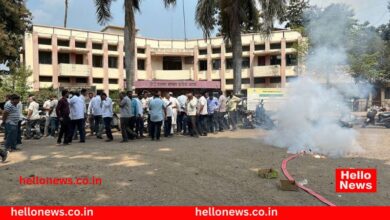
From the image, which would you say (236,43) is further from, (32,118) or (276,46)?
(276,46)

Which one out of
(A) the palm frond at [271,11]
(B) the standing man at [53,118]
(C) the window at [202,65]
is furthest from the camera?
(C) the window at [202,65]

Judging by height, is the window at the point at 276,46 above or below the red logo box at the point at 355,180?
above

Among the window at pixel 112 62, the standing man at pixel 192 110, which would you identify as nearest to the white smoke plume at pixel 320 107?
the standing man at pixel 192 110

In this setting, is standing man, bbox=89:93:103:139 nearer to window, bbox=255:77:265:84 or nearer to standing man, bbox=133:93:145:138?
standing man, bbox=133:93:145:138

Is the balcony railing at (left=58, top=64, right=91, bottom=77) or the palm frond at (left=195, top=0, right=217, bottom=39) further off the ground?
the palm frond at (left=195, top=0, right=217, bottom=39)

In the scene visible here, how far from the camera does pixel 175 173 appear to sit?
7148 mm

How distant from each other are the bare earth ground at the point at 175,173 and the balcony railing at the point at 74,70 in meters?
32.3

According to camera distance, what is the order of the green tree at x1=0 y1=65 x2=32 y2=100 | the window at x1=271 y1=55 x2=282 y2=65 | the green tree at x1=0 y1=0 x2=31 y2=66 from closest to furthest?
the green tree at x1=0 y1=0 x2=31 y2=66, the green tree at x1=0 y1=65 x2=32 y2=100, the window at x1=271 y1=55 x2=282 y2=65

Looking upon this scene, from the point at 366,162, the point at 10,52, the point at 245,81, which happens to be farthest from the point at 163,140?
the point at 245,81

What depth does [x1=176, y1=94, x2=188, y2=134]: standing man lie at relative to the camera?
1377cm

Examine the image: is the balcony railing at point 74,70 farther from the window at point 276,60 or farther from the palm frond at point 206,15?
the palm frond at point 206,15

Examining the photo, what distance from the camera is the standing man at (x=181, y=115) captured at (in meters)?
13.8

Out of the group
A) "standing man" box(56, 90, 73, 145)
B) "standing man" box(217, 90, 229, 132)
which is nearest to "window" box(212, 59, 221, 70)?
"standing man" box(217, 90, 229, 132)

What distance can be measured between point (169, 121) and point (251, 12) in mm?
10306
